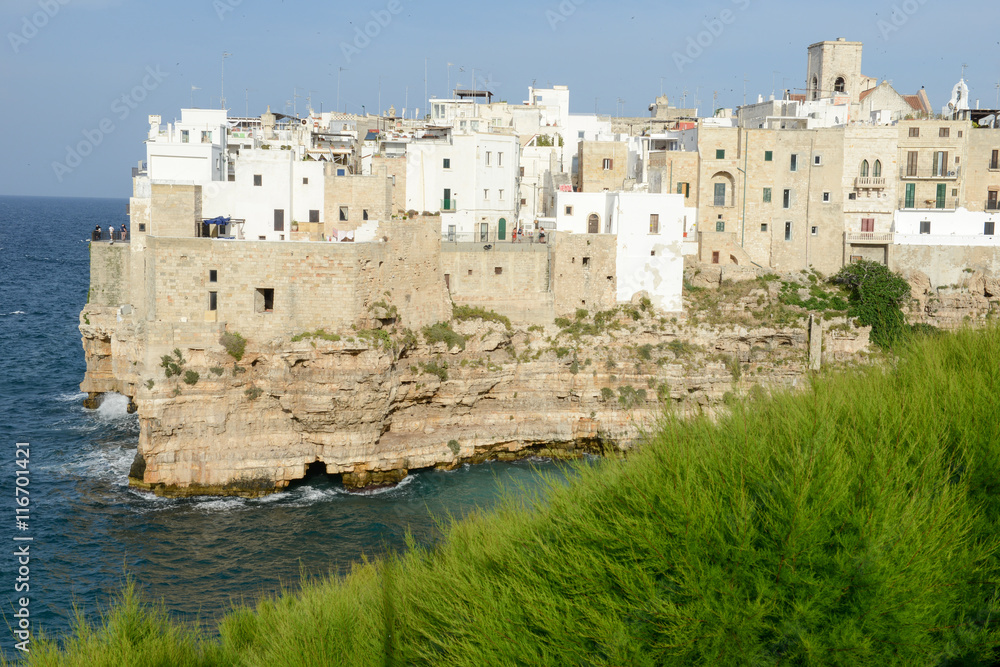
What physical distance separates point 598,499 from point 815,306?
2671 centimetres

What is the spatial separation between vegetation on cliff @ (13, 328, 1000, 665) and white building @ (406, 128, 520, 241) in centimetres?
2552

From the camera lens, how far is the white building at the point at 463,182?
39781 millimetres

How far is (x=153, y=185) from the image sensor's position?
30.8 meters

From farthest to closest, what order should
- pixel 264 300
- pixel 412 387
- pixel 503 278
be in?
pixel 503 278 < pixel 412 387 < pixel 264 300

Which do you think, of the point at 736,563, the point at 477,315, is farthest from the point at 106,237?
the point at 736,563

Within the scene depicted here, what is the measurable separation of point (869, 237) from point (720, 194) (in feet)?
21.8

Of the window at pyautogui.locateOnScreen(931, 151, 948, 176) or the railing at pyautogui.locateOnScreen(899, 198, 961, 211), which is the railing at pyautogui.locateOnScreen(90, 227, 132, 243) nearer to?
the railing at pyautogui.locateOnScreen(899, 198, 961, 211)

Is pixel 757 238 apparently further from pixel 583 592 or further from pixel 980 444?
pixel 583 592

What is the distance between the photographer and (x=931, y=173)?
133 feet

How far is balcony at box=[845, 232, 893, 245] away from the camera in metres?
40.1

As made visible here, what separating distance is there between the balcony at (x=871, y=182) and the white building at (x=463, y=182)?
14945 mm

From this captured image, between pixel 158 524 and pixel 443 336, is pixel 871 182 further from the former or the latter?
pixel 158 524

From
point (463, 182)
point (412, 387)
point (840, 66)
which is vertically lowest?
point (412, 387)

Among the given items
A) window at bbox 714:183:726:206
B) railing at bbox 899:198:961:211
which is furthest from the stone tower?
window at bbox 714:183:726:206
